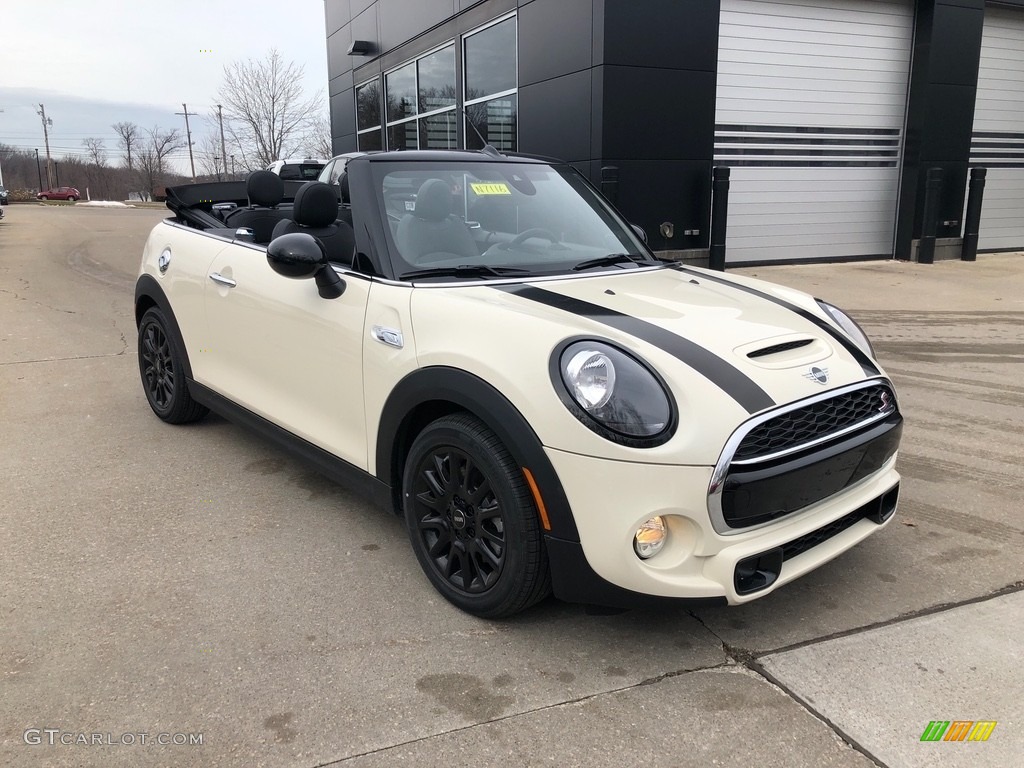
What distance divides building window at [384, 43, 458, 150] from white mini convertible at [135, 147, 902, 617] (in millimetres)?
12661

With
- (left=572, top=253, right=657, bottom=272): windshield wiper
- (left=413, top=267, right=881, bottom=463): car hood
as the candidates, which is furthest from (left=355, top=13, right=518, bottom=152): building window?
(left=413, top=267, right=881, bottom=463): car hood

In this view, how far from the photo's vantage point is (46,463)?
4.31 metres

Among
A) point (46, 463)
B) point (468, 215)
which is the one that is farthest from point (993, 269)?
point (46, 463)

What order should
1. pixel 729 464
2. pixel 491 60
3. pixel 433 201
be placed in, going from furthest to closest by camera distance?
pixel 491 60 → pixel 433 201 → pixel 729 464

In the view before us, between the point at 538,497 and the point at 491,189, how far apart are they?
172 cm

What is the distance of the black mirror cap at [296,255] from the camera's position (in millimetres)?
3111

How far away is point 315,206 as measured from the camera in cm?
352

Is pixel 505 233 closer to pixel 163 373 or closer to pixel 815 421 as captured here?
pixel 815 421

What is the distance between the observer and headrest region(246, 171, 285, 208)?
473 cm

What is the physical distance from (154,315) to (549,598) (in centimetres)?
330

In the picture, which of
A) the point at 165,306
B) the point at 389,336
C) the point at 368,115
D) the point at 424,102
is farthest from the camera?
the point at 368,115

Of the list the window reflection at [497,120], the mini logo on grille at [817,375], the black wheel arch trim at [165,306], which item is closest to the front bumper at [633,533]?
the mini logo on grille at [817,375]

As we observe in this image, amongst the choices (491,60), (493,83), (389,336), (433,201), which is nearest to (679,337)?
(389,336)

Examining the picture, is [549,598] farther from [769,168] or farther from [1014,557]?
[769,168]
